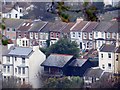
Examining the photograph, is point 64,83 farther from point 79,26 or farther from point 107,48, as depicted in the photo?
point 79,26

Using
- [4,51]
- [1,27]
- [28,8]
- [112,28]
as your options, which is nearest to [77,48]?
[4,51]

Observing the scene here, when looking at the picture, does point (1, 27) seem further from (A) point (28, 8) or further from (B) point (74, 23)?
(A) point (28, 8)

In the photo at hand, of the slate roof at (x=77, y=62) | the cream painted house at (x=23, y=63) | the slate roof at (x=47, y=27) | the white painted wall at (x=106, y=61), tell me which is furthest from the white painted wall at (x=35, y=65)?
the slate roof at (x=47, y=27)

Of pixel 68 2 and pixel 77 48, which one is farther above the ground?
pixel 68 2

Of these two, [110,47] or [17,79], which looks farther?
[110,47]

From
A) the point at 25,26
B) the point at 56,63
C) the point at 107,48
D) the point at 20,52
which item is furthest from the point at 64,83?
the point at 25,26

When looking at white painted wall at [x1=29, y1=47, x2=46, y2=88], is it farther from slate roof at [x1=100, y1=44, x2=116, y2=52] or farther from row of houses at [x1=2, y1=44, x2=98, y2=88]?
slate roof at [x1=100, y1=44, x2=116, y2=52]

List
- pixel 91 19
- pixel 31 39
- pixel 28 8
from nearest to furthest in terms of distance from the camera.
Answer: pixel 91 19, pixel 31 39, pixel 28 8
